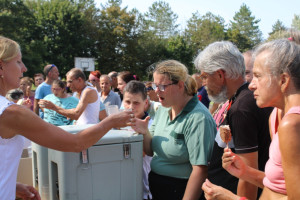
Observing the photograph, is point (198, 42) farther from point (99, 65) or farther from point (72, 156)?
point (72, 156)

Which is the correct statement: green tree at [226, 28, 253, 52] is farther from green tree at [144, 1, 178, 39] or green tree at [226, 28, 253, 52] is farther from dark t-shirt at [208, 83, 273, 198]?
dark t-shirt at [208, 83, 273, 198]

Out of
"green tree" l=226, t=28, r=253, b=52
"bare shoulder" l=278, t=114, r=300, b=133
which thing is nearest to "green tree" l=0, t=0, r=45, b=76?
"bare shoulder" l=278, t=114, r=300, b=133

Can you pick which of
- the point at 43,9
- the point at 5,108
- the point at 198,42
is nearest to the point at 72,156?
the point at 5,108

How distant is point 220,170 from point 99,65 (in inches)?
1423

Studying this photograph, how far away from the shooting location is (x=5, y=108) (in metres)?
1.46

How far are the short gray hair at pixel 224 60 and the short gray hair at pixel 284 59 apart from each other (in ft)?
1.98

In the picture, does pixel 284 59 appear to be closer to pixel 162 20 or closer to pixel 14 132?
pixel 14 132

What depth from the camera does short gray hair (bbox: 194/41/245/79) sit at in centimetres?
196

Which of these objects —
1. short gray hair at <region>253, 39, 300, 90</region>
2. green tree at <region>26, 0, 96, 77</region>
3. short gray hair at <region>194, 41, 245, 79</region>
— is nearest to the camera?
short gray hair at <region>253, 39, 300, 90</region>

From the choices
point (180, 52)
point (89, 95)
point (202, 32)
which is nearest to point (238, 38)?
point (202, 32)

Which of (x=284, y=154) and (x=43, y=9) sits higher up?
(x=43, y=9)

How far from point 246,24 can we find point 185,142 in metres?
83.3

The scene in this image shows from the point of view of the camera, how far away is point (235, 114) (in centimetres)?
167

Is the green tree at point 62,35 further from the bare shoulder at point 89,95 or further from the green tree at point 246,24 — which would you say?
the green tree at point 246,24
